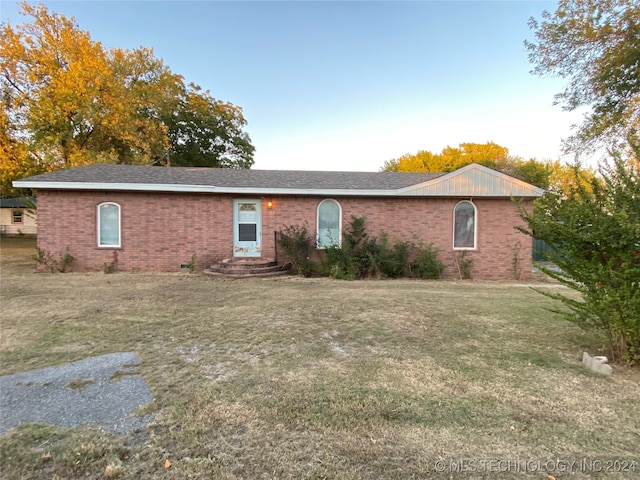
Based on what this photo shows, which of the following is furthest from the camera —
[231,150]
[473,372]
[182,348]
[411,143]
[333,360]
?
[411,143]

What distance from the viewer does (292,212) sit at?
10.8m

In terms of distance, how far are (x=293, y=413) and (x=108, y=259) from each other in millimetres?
10200

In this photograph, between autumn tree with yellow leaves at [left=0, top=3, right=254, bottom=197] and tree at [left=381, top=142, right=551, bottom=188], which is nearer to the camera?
autumn tree with yellow leaves at [left=0, top=3, right=254, bottom=197]

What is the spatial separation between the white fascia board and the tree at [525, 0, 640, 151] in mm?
7150

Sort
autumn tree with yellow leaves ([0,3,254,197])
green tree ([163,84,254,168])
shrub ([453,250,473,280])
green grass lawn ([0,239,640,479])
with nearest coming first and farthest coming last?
green grass lawn ([0,239,640,479])
shrub ([453,250,473,280])
autumn tree with yellow leaves ([0,3,254,197])
green tree ([163,84,254,168])

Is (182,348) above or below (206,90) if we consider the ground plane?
below

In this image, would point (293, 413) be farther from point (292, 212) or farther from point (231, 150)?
point (231, 150)

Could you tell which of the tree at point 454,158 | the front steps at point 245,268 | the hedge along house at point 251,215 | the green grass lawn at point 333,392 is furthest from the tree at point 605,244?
the tree at point 454,158

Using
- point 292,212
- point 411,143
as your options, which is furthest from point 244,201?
point 411,143

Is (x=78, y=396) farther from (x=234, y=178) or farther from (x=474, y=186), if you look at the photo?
(x=474, y=186)

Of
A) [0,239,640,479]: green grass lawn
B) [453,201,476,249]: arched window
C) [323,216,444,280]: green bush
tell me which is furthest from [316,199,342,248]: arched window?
[0,239,640,479]: green grass lawn

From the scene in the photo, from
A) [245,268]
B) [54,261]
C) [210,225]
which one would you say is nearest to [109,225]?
[54,261]

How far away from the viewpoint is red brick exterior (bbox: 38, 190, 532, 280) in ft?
33.3

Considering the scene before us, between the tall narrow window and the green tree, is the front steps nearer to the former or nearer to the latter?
the tall narrow window
